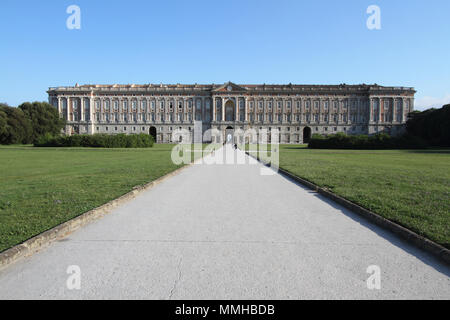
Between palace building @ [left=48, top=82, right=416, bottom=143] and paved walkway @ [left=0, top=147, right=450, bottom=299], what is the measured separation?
83.8 metres

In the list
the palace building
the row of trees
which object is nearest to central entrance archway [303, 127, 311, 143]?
the palace building

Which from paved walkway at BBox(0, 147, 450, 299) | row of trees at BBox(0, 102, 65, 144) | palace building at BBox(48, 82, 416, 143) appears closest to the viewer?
paved walkway at BBox(0, 147, 450, 299)

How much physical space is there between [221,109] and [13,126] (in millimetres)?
52083

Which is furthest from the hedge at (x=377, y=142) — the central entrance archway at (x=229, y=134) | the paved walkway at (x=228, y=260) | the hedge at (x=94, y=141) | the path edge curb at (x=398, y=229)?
the central entrance archway at (x=229, y=134)

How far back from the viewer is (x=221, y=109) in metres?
89.4

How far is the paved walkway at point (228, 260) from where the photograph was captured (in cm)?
304

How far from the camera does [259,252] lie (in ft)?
13.5

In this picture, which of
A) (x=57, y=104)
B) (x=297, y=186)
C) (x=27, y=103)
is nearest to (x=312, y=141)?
(x=297, y=186)

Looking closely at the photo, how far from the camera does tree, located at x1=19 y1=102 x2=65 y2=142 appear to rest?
61.0 metres

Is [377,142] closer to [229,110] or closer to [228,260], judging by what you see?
[228,260]

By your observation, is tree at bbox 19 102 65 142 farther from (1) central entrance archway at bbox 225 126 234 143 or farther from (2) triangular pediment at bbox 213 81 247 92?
(1) central entrance archway at bbox 225 126 234 143

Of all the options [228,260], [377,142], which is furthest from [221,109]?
[228,260]

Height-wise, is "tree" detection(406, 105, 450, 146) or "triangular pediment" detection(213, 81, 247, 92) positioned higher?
"triangular pediment" detection(213, 81, 247, 92)

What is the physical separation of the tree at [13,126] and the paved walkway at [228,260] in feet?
196
